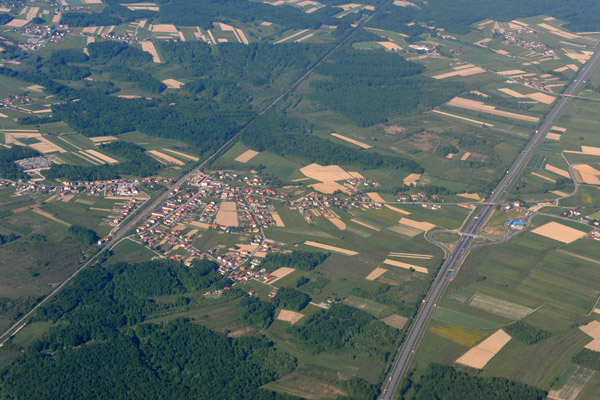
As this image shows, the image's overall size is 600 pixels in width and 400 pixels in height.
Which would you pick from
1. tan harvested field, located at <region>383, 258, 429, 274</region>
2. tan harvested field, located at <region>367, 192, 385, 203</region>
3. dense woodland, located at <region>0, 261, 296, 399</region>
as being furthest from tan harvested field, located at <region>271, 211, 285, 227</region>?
dense woodland, located at <region>0, 261, 296, 399</region>

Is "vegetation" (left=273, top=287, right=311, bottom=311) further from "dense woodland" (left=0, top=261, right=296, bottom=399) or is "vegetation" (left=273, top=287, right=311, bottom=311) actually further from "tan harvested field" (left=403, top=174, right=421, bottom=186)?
"tan harvested field" (left=403, top=174, right=421, bottom=186)

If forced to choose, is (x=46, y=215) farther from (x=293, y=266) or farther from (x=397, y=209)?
(x=397, y=209)

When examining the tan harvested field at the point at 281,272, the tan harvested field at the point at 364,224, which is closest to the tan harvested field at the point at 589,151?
the tan harvested field at the point at 364,224

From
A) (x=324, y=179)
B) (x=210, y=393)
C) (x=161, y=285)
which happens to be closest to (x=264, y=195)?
(x=324, y=179)

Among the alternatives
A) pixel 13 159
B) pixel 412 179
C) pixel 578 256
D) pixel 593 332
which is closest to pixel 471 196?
pixel 412 179

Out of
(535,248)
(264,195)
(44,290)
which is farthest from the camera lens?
(264,195)

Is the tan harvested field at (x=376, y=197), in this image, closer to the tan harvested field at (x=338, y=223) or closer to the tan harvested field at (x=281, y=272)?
the tan harvested field at (x=338, y=223)

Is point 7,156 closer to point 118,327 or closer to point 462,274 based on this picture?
point 118,327
